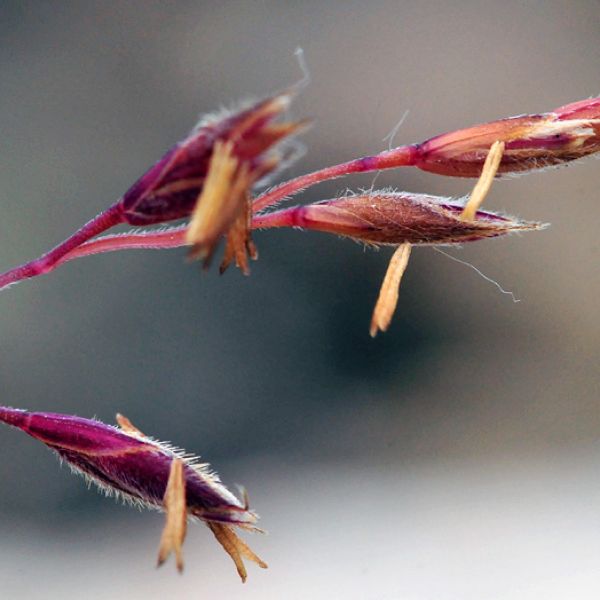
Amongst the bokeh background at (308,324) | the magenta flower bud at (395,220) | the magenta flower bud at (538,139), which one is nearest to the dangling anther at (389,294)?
the magenta flower bud at (395,220)

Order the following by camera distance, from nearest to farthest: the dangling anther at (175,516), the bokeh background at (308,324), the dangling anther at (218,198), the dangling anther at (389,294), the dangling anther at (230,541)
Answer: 1. the dangling anther at (218,198)
2. the dangling anther at (175,516)
3. the dangling anther at (389,294)
4. the dangling anther at (230,541)
5. the bokeh background at (308,324)

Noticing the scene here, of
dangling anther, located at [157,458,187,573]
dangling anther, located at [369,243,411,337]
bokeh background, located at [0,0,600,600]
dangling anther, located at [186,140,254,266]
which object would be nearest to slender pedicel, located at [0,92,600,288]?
dangling anther, located at [186,140,254,266]

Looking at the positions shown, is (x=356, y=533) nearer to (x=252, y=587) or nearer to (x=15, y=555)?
(x=252, y=587)

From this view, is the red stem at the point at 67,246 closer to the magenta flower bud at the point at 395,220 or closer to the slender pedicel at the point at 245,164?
the slender pedicel at the point at 245,164

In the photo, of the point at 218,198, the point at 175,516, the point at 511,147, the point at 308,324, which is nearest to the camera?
the point at 218,198

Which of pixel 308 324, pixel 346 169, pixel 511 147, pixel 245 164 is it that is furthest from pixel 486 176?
pixel 308 324

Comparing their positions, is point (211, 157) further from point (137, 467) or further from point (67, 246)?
point (137, 467)

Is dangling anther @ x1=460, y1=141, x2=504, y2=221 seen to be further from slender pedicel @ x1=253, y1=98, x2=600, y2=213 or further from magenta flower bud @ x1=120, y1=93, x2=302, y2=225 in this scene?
magenta flower bud @ x1=120, y1=93, x2=302, y2=225
